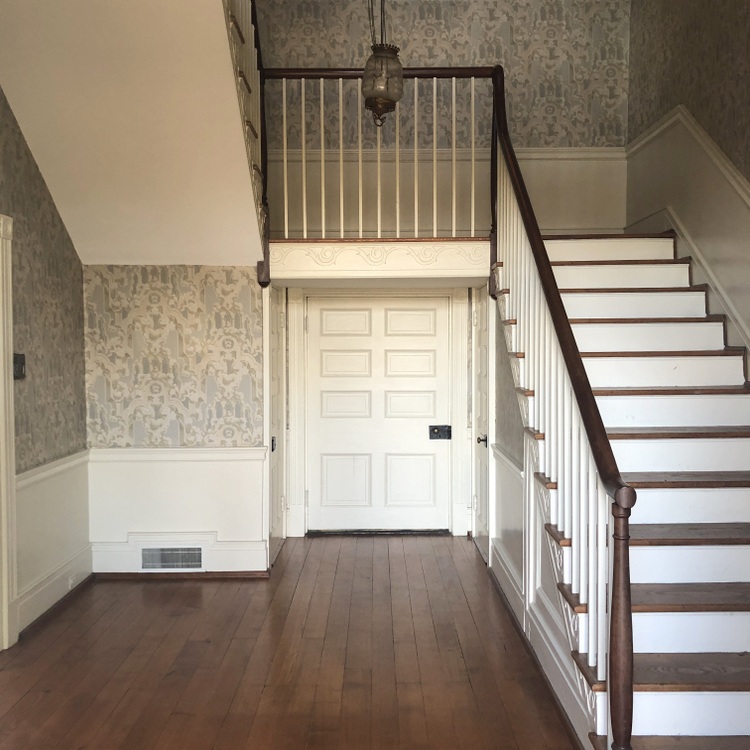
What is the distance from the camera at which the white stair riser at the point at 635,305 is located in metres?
3.85

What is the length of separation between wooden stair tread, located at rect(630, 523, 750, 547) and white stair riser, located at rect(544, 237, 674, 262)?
1903 millimetres

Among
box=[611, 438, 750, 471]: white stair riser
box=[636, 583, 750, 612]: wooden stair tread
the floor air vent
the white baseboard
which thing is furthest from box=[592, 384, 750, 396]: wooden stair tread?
the white baseboard

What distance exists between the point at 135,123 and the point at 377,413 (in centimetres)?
286

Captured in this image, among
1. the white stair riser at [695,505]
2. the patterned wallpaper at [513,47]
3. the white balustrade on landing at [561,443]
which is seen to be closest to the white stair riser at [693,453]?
the white stair riser at [695,505]

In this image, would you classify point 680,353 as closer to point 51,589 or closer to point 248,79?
point 248,79

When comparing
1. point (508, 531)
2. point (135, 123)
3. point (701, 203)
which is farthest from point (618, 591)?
point (135, 123)

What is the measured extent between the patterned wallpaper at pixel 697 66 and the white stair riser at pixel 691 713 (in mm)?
2608

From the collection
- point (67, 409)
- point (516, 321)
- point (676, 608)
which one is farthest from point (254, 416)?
point (676, 608)

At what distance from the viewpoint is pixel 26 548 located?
12.1 feet

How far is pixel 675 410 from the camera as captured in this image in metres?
3.35

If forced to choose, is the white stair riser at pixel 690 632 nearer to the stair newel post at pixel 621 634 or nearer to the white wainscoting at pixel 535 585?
the white wainscoting at pixel 535 585

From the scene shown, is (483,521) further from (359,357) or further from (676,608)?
(676,608)

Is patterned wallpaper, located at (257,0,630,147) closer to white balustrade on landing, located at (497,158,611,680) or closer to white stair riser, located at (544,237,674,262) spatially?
white stair riser, located at (544,237,674,262)

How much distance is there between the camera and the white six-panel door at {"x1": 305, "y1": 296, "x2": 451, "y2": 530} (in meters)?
5.55
